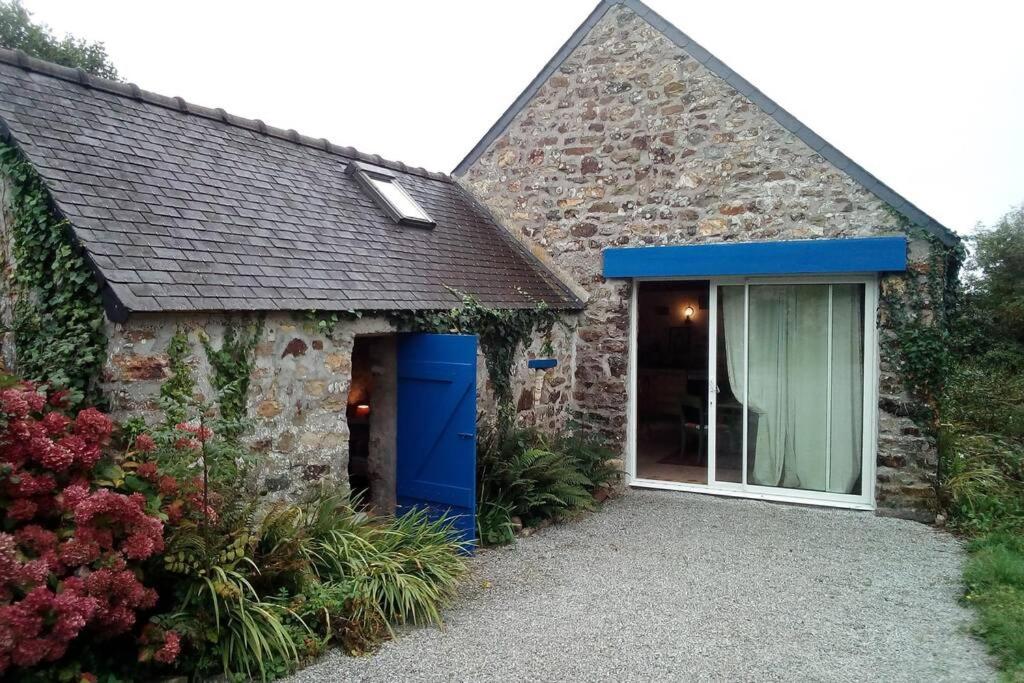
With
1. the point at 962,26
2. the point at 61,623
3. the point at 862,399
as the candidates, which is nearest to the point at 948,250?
the point at 862,399

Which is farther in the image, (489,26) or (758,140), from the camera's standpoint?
(489,26)

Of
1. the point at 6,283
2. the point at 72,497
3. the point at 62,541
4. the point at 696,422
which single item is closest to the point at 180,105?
the point at 6,283

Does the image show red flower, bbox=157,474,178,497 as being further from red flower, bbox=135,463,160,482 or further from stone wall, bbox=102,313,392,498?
stone wall, bbox=102,313,392,498

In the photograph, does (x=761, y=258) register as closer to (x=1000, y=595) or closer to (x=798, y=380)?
(x=798, y=380)

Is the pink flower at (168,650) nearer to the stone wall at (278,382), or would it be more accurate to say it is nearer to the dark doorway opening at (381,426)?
the stone wall at (278,382)

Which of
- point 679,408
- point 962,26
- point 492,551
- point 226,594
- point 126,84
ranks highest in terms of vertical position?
point 962,26

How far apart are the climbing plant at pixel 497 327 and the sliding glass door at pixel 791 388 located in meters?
2.26

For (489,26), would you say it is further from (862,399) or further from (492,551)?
(492,551)

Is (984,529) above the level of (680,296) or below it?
below

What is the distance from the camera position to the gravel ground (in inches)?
165

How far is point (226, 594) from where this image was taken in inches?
152

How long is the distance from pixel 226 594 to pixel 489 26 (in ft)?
59.0

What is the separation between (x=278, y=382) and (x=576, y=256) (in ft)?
Result: 15.8

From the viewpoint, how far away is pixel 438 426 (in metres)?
6.39
